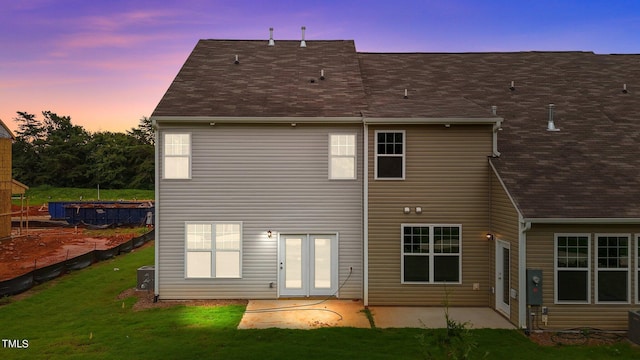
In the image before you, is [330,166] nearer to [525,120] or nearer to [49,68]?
[525,120]

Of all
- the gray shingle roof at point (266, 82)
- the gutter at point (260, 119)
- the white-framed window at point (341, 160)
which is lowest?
the white-framed window at point (341, 160)

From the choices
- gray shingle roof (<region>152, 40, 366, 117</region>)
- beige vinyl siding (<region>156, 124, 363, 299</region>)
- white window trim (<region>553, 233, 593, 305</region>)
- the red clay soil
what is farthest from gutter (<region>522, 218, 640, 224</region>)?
the red clay soil

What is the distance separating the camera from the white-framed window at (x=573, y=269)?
1035cm

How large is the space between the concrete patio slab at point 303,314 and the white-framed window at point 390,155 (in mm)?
3941

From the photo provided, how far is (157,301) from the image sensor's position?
12805 millimetres

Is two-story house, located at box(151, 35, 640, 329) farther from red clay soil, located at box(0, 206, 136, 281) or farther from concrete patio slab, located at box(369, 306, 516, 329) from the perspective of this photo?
red clay soil, located at box(0, 206, 136, 281)

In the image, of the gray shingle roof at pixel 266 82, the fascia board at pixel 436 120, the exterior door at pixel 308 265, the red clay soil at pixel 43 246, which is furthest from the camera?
the red clay soil at pixel 43 246

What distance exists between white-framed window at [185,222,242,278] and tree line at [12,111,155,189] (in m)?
48.7

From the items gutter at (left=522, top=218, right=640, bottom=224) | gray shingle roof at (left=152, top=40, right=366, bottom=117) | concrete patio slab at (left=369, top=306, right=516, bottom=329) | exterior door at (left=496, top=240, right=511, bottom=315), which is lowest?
concrete patio slab at (left=369, top=306, right=516, bottom=329)

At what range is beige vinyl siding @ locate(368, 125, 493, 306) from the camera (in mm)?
12469

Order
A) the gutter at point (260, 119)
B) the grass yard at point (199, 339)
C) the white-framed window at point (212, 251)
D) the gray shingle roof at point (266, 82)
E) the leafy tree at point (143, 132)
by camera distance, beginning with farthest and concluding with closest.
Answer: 1. the leafy tree at point (143, 132)
2. the gray shingle roof at point (266, 82)
3. the white-framed window at point (212, 251)
4. the gutter at point (260, 119)
5. the grass yard at point (199, 339)

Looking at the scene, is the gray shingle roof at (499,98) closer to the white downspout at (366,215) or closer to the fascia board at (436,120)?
the fascia board at (436,120)

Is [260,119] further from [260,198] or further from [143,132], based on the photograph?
[143,132]

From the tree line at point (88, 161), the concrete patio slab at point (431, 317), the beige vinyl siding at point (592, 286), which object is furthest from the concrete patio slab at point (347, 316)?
the tree line at point (88, 161)
